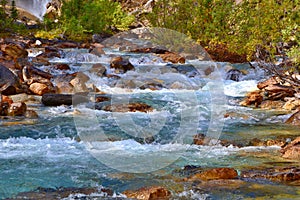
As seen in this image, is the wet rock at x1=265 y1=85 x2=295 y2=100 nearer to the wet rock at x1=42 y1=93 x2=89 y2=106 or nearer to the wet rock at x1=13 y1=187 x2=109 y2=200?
the wet rock at x1=42 y1=93 x2=89 y2=106

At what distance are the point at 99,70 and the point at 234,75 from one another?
555 centimetres

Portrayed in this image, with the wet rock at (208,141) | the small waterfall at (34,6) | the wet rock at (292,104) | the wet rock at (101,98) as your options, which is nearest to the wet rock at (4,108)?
the wet rock at (101,98)

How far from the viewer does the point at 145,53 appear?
79.1 feet

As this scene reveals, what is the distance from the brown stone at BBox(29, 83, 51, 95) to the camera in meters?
14.2

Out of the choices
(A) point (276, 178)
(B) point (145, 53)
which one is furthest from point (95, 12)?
(A) point (276, 178)

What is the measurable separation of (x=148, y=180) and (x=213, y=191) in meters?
1.08

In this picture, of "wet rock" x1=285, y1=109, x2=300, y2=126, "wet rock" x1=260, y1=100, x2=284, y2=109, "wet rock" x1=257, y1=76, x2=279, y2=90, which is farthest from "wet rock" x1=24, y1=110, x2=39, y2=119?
"wet rock" x1=257, y1=76, x2=279, y2=90

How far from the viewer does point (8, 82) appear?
13648mm

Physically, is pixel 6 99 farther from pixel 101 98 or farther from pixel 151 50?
pixel 151 50

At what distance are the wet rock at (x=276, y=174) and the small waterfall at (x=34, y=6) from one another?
152 feet

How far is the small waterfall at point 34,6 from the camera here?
50.8 meters

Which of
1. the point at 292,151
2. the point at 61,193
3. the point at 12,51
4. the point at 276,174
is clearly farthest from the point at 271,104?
the point at 12,51

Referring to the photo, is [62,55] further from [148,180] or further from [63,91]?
[148,180]

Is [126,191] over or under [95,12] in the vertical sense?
under
